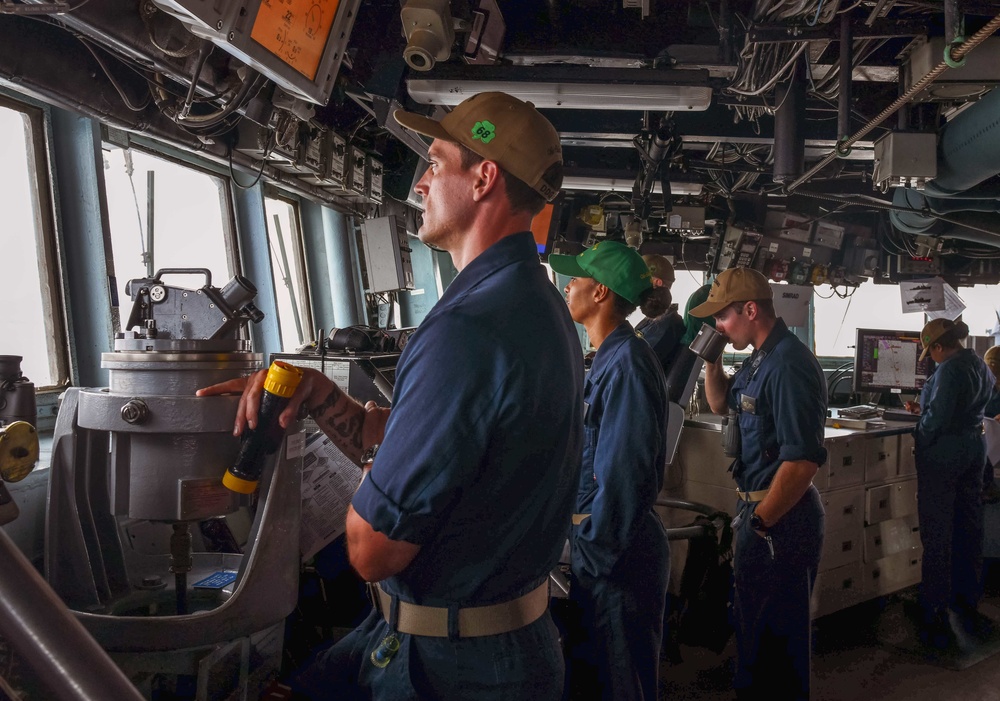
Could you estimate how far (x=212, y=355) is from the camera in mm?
1613

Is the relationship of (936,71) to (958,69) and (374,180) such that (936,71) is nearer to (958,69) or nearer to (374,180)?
(958,69)

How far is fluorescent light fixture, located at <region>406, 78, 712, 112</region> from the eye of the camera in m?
2.93

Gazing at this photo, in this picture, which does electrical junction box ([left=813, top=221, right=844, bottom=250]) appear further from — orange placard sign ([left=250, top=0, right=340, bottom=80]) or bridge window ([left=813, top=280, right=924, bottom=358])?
orange placard sign ([left=250, top=0, right=340, bottom=80])

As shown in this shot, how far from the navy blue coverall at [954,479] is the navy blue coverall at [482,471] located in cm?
390

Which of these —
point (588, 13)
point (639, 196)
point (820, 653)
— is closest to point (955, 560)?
point (820, 653)

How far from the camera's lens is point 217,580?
190 centimetres

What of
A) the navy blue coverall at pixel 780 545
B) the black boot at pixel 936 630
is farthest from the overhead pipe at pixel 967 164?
the black boot at pixel 936 630

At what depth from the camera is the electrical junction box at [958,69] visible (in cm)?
286

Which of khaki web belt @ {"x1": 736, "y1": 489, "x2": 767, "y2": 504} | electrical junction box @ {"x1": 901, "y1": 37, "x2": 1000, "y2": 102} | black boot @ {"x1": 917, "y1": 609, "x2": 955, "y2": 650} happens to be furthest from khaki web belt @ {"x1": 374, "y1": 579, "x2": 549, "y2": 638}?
black boot @ {"x1": 917, "y1": 609, "x2": 955, "y2": 650}

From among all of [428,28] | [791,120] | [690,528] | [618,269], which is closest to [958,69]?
[791,120]

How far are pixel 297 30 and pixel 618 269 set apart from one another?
1.25 meters

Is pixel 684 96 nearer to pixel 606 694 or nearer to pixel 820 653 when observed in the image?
pixel 606 694

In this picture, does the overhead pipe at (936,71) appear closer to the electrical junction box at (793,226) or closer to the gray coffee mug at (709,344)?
the gray coffee mug at (709,344)

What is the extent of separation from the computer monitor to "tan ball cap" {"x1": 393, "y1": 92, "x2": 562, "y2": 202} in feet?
18.1
